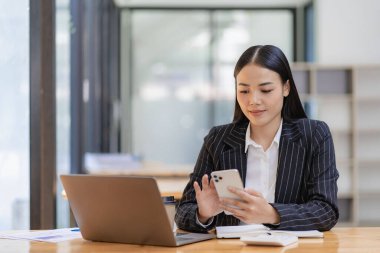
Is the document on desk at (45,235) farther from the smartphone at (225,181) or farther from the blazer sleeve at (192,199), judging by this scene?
the smartphone at (225,181)

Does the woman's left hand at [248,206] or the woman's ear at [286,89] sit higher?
the woman's ear at [286,89]

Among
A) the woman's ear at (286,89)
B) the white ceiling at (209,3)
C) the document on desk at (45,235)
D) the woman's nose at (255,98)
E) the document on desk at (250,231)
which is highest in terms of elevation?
the white ceiling at (209,3)

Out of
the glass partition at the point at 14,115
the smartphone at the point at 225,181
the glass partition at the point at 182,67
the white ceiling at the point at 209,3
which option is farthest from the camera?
the glass partition at the point at 182,67

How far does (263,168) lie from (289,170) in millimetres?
105

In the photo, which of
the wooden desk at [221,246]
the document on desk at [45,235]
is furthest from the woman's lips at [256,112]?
the document on desk at [45,235]

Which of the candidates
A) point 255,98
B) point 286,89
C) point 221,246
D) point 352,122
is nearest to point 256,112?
point 255,98

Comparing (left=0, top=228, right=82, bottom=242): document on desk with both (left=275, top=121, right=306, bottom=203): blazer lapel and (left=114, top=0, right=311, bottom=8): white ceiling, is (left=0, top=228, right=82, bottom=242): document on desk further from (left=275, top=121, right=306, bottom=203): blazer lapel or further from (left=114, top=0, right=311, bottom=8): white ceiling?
(left=114, top=0, right=311, bottom=8): white ceiling

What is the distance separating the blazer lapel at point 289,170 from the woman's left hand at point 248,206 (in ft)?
1.04

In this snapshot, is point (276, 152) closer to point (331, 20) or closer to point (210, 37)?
point (331, 20)

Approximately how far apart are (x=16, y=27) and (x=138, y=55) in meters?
8.70

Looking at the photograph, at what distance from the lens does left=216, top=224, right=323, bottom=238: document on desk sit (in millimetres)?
2398

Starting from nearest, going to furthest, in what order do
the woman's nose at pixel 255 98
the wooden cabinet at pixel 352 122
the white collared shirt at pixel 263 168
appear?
the woman's nose at pixel 255 98 → the white collared shirt at pixel 263 168 → the wooden cabinet at pixel 352 122

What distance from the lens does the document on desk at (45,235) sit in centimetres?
243

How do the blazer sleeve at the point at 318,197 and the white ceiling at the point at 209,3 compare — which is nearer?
the blazer sleeve at the point at 318,197
